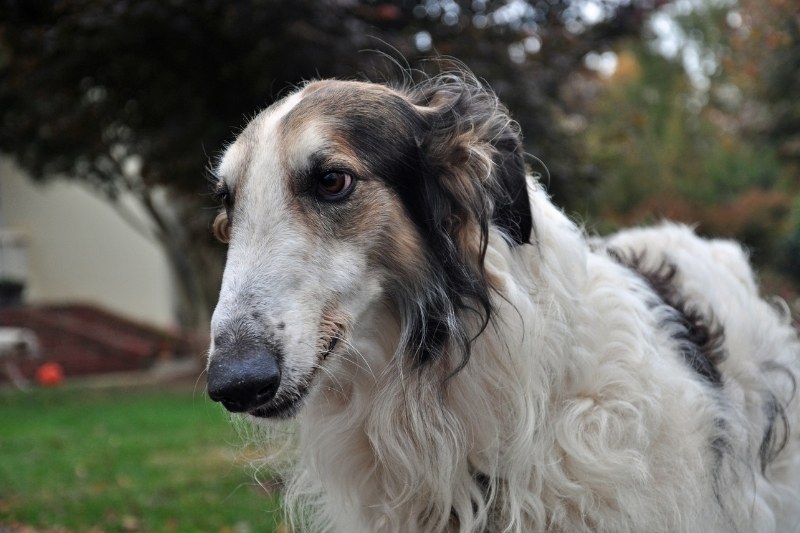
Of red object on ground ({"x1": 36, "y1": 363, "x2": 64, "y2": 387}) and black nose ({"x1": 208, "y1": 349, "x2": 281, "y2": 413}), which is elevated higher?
black nose ({"x1": 208, "y1": 349, "x2": 281, "y2": 413})

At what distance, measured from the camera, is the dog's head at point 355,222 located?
2.45 m

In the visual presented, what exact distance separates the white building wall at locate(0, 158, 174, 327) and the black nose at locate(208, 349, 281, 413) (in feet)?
64.4

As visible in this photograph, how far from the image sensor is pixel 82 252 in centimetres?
2147

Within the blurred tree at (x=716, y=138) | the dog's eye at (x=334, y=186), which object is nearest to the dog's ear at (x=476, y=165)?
the dog's eye at (x=334, y=186)

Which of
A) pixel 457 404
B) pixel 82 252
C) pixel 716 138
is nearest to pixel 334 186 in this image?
pixel 457 404

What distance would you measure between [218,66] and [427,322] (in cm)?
541

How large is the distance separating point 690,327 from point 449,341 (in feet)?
3.10

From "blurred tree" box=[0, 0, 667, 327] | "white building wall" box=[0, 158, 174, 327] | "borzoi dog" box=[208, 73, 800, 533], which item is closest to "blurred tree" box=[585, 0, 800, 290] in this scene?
"blurred tree" box=[0, 0, 667, 327]

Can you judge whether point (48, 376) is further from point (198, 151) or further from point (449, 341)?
point (449, 341)

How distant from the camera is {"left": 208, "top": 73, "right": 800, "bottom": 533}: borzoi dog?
2566mm

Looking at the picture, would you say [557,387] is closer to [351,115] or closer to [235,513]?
[351,115]

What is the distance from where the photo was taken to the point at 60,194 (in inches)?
838

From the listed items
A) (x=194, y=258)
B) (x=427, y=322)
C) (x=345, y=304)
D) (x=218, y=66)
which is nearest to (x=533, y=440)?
(x=427, y=322)

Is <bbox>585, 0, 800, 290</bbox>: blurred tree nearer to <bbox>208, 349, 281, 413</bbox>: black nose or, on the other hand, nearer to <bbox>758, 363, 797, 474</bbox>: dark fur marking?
→ <bbox>758, 363, 797, 474</bbox>: dark fur marking
